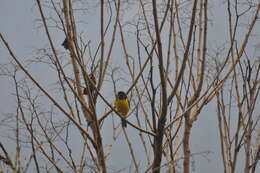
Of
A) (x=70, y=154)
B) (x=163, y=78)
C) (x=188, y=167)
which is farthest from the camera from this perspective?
(x=70, y=154)

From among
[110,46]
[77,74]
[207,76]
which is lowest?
[77,74]

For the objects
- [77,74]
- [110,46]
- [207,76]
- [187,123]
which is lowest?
[187,123]

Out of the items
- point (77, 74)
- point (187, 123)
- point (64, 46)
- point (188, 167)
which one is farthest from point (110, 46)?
point (188, 167)

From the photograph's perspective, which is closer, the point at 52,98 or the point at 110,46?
the point at 52,98

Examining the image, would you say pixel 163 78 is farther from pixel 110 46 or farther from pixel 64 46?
pixel 64 46

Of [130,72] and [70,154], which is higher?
[130,72]

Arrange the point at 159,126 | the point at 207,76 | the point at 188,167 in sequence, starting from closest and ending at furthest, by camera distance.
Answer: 1. the point at 159,126
2. the point at 188,167
3. the point at 207,76

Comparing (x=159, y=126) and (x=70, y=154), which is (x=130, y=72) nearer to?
(x=70, y=154)

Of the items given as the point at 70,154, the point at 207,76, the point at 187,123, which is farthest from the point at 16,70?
the point at 207,76

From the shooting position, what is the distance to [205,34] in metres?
1.85

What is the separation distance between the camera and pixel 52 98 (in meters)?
1.66

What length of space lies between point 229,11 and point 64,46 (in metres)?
1.23

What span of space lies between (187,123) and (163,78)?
2.85ft

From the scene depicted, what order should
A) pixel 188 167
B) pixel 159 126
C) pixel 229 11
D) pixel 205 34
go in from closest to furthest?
pixel 159 126 < pixel 205 34 < pixel 229 11 < pixel 188 167
